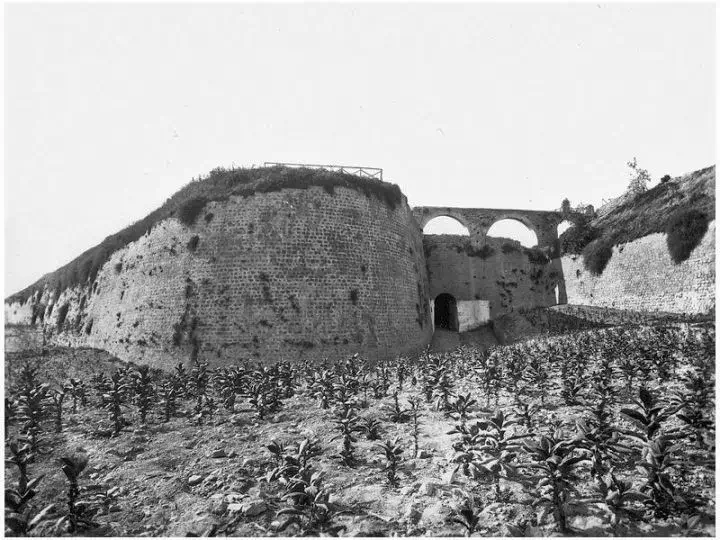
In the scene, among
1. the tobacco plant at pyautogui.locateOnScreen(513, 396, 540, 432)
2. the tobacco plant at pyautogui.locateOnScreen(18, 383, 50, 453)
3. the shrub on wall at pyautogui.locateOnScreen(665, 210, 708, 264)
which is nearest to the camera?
the tobacco plant at pyautogui.locateOnScreen(513, 396, 540, 432)

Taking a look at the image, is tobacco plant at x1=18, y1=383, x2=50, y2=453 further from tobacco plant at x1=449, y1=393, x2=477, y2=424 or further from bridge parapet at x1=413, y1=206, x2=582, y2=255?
Result: bridge parapet at x1=413, y1=206, x2=582, y2=255

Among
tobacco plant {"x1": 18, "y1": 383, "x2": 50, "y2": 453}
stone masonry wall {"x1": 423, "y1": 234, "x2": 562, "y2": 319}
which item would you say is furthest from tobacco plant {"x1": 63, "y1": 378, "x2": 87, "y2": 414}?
stone masonry wall {"x1": 423, "y1": 234, "x2": 562, "y2": 319}

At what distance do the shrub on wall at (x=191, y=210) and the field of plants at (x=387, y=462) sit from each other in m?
11.2

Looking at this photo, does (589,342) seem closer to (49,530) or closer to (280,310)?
(280,310)

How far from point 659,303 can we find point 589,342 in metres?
10.4

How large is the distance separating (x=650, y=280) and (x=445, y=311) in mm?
13993

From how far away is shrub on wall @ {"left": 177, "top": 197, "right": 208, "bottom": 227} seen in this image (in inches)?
759

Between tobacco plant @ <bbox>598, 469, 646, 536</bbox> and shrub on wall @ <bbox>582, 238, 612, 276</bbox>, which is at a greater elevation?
shrub on wall @ <bbox>582, 238, 612, 276</bbox>

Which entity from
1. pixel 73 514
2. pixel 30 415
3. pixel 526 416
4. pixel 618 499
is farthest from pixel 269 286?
pixel 618 499

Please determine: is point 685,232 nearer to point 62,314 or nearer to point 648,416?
point 648,416

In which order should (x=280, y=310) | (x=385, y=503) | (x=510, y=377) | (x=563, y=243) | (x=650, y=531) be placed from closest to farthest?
(x=650, y=531)
(x=385, y=503)
(x=510, y=377)
(x=280, y=310)
(x=563, y=243)

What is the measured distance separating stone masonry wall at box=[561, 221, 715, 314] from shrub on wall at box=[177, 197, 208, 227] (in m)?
19.9

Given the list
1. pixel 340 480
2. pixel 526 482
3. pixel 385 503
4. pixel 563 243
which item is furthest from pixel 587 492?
pixel 563 243

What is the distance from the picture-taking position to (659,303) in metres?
20.3
